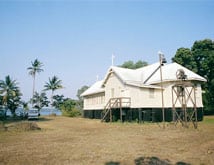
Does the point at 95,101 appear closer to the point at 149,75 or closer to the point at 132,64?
the point at 149,75

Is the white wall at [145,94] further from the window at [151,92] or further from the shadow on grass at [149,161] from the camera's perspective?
the shadow on grass at [149,161]

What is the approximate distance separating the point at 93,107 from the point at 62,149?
26494 millimetres

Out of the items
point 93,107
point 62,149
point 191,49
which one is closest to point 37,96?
point 93,107

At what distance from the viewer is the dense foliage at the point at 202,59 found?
34344mm

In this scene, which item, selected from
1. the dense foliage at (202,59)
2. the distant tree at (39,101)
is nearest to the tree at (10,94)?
the distant tree at (39,101)

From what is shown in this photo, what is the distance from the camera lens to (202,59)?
121 feet

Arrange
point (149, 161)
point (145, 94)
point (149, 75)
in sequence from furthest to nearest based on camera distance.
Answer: point (149, 75)
point (145, 94)
point (149, 161)

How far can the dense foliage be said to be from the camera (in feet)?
113

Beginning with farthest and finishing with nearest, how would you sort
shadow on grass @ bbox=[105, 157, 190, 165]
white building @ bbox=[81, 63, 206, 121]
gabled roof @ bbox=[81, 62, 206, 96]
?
gabled roof @ bbox=[81, 62, 206, 96] < white building @ bbox=[81, 63, 206, 121] < shadow on grass @ bbox=[105, 157, 190, 165]

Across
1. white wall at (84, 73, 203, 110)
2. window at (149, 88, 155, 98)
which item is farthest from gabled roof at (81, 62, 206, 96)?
white wall at (84, 73, 203, 110)

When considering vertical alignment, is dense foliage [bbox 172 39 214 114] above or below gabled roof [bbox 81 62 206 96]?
above

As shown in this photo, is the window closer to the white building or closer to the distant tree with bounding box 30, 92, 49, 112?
the white building

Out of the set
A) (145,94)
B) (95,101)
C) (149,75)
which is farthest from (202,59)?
(95,101)

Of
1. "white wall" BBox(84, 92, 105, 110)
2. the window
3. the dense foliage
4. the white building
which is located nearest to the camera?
the white building
